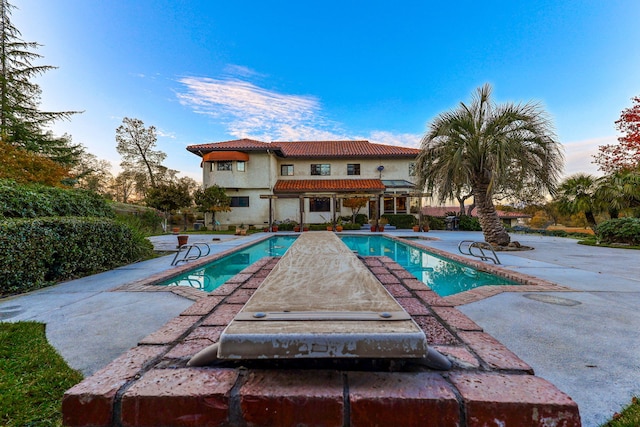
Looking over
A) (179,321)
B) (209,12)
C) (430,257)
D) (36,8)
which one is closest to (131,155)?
(36,8)

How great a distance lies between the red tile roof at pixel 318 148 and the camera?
22.2 meters

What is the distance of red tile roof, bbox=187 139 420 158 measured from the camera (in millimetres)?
22219

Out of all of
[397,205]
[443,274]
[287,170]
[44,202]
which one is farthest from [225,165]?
[443,274]

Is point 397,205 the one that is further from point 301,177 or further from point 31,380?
point 31,380

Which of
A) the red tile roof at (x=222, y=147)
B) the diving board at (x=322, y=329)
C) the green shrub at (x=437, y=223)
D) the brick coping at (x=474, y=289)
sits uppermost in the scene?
the red tile roof at (x=222, y=147)

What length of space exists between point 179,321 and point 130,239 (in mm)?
6504

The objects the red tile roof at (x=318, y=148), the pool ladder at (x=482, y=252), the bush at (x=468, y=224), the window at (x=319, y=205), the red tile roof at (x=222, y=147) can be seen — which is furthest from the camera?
the window at (x=319, y=205)

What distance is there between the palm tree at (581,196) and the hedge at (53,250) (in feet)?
61.3

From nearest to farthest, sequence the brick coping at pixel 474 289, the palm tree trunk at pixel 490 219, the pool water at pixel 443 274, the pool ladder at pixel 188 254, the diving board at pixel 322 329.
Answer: the diving board at pixel 322 329, the brick coping at pixel 474 289, the pool water at pixel 443 274, the pool ladder at pixel 188 254, the palm tree trunk at pixel 490 219

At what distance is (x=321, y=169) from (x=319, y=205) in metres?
3.36

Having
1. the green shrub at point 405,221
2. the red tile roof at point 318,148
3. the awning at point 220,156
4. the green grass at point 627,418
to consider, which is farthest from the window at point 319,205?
the green grass at point 627,418

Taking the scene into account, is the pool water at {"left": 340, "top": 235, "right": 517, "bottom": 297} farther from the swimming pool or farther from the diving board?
the diving board

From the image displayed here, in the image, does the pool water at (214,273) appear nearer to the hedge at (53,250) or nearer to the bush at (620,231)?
the hedge at (53,250)

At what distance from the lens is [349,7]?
13117 mm
